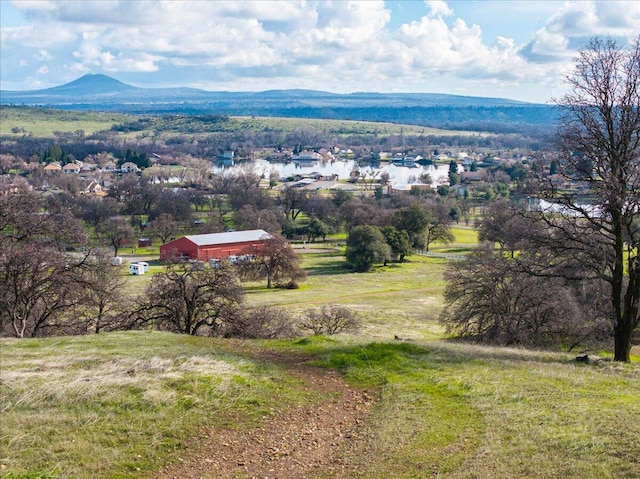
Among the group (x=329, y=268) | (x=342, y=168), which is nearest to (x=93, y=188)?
(x=329, y=268)

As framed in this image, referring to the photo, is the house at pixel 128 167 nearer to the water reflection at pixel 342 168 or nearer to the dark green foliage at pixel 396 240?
the water reflection at pixel 342 168

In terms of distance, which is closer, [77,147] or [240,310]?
[240,310]

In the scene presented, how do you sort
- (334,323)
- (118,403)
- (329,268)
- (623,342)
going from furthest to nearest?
(329,268) < (334,323) < (623,342) < (118,403)

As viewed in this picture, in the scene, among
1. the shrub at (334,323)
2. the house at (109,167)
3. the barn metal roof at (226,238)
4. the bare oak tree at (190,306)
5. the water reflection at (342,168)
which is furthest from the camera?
the water reflection at (342,168)

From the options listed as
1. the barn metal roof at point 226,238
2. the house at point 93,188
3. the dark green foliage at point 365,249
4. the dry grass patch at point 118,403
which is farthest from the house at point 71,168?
the dry grass patch at point 118,403

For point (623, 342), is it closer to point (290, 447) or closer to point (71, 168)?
point (290, 447)

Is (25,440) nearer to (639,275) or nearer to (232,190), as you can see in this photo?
(639,275)

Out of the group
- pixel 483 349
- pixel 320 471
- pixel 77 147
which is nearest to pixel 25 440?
pixel 320 471
